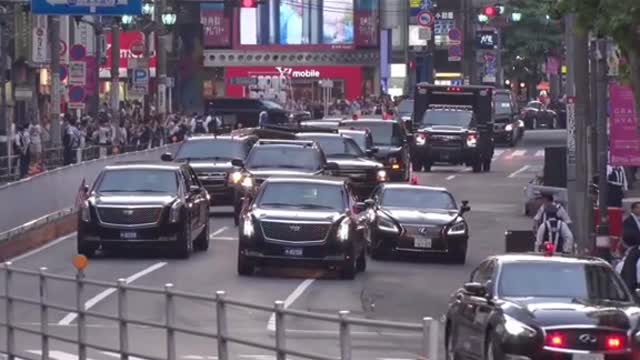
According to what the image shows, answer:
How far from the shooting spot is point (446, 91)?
2397 inches

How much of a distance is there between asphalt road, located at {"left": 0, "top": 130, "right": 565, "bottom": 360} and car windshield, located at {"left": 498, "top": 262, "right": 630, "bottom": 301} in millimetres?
3246

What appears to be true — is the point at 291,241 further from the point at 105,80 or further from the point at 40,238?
the point at 105,80

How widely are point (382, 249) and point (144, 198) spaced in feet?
15.0

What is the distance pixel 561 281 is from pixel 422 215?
14.5 m

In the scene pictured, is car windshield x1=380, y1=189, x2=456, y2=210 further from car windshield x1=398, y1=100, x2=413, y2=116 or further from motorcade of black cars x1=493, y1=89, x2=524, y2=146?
motorcade of black cars x1=493, y1=89, x2=524, y2=146

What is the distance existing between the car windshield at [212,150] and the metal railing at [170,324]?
22.2 meters

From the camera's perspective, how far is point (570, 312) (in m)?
16.5

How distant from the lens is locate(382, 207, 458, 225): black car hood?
31.9 meters

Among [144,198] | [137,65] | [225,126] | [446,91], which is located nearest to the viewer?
[144,198]

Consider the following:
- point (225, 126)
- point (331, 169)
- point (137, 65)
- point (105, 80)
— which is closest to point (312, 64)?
point (105, 80)

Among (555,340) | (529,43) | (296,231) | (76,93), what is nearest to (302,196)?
(296,231)

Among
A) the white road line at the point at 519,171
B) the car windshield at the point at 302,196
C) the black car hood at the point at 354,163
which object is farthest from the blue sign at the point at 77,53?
the car windshield at the point at 302,196

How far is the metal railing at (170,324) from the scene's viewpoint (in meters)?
11.6

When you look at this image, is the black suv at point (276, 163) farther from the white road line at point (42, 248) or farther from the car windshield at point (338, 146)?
the white road line at point (42, 248)
